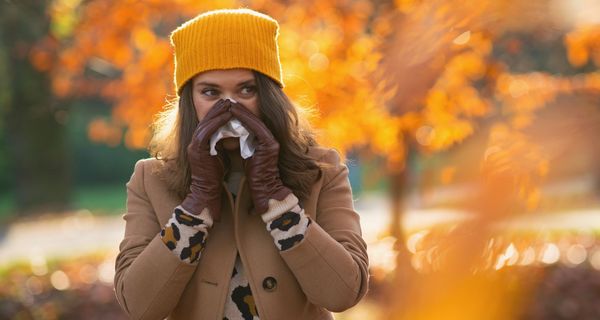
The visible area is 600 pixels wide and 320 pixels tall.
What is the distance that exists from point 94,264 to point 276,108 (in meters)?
6.65

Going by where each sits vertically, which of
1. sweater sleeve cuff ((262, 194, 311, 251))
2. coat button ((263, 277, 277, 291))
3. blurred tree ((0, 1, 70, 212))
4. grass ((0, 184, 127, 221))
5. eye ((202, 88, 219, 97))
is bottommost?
coat button ((263, 277, 277, 291))

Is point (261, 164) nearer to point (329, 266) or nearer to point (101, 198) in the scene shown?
point (329, 266)

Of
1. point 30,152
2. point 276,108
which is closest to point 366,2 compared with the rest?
point 276,108

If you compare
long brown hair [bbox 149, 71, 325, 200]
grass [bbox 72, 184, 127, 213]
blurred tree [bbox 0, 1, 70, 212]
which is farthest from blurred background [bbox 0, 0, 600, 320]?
grass [bbox 72, 184, 127, 213]

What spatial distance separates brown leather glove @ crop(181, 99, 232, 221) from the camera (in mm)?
1878

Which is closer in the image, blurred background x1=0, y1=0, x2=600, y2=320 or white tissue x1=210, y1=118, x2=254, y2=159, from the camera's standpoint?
blurred background x1=0, y1=0, x2=600, y2=320

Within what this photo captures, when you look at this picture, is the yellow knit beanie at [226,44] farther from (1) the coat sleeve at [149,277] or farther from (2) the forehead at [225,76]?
(1) the coat sleeve at [149,277]

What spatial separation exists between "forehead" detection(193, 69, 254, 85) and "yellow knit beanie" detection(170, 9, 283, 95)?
16mm

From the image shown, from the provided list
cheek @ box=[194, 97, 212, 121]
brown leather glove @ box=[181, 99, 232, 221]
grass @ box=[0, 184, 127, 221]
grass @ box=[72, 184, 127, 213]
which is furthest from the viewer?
grass @ box=[72, 184, 127, 213]

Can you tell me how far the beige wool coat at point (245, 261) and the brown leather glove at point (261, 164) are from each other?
0.38ft

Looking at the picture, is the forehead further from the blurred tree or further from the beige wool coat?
the blurred tree

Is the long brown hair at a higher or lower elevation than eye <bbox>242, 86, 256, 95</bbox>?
lower

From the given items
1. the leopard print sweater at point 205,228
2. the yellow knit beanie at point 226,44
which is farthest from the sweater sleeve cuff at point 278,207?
the yellow knit beanie at point 226,44

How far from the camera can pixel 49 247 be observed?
44.0 ft
